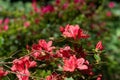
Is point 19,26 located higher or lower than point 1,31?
higher

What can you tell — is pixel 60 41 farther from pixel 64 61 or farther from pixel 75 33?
pixel 64 61

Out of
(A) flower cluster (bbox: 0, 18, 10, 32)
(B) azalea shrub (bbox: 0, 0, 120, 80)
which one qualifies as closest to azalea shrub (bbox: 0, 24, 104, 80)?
(B) azalea shrub (bbox: 0, 0, 120, 80)

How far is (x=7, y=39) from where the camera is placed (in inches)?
177

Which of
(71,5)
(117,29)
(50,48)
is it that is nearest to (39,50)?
(50,48)

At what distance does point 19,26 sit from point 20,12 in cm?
163

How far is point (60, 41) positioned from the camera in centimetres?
269

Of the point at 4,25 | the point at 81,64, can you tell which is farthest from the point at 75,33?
the point at 4,25

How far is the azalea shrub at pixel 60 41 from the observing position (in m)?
2.50

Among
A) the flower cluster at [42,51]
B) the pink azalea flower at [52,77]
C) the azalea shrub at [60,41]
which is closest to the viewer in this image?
the pink azalea flower at [52,77]

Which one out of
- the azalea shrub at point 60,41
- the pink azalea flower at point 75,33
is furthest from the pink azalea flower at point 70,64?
the pink azalea flower at point 75,33

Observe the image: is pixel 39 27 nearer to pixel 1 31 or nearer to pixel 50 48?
pixel 1 31

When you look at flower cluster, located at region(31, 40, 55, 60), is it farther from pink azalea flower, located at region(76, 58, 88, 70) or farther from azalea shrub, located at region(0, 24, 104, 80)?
pink azalea flower, located at region(76, 58, 88, 70)

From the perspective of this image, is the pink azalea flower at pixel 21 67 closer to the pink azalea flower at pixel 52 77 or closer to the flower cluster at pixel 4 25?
the pink azalea flower at pixel 52 77

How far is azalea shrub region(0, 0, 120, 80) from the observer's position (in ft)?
8.20
